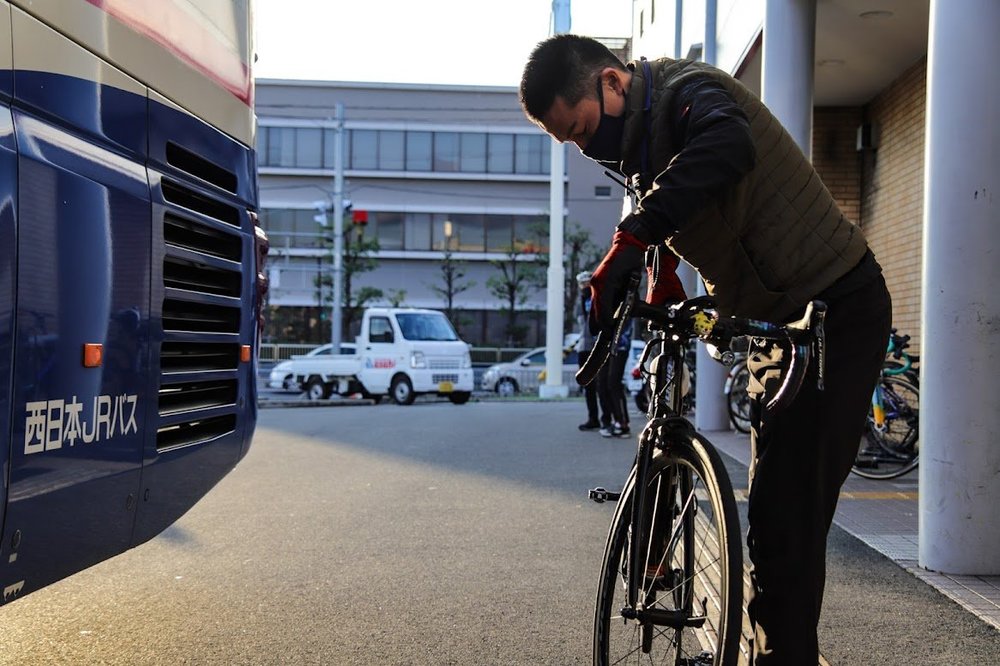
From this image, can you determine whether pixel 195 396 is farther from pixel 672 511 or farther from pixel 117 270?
pixel 672 511

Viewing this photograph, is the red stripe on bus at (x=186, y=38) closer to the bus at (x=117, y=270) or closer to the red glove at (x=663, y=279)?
the bus at (x=117, y=270)

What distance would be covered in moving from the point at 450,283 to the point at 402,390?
26838 millimetres

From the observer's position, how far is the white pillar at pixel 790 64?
8695 millimetres

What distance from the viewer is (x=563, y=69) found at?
99.1 inches

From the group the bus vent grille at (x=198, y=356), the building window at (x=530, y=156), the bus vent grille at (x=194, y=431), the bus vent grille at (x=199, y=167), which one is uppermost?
the building window at (x=530, y=156)

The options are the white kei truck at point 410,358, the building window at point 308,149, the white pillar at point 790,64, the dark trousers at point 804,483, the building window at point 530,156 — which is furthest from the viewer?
the building window at point 308,149

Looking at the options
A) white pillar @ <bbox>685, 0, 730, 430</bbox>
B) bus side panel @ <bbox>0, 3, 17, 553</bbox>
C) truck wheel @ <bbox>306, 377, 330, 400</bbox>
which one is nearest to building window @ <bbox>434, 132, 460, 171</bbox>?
truck wheel @ <bbox>306, 377, 330, 400</bbox>

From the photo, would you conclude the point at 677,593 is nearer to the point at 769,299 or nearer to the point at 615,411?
the point at 769,299

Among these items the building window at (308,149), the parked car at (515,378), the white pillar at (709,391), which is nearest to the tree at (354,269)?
the building window at (308,149)

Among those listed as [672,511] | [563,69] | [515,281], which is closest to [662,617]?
[672,511]

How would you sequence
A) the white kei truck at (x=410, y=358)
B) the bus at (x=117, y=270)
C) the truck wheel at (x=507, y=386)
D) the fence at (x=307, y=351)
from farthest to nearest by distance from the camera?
the fence at (x=307, y=351) < the truck wheel at (x=507, y=386) < the white kei truck at (x=410, y=358) < the bus at (x=117, y=270)

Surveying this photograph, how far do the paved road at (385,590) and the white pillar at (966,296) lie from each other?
1.37ft

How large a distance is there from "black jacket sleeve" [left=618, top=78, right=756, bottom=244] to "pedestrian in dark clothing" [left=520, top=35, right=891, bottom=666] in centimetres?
8

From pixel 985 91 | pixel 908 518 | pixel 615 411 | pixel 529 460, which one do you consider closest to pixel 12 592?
pixel 985 91
